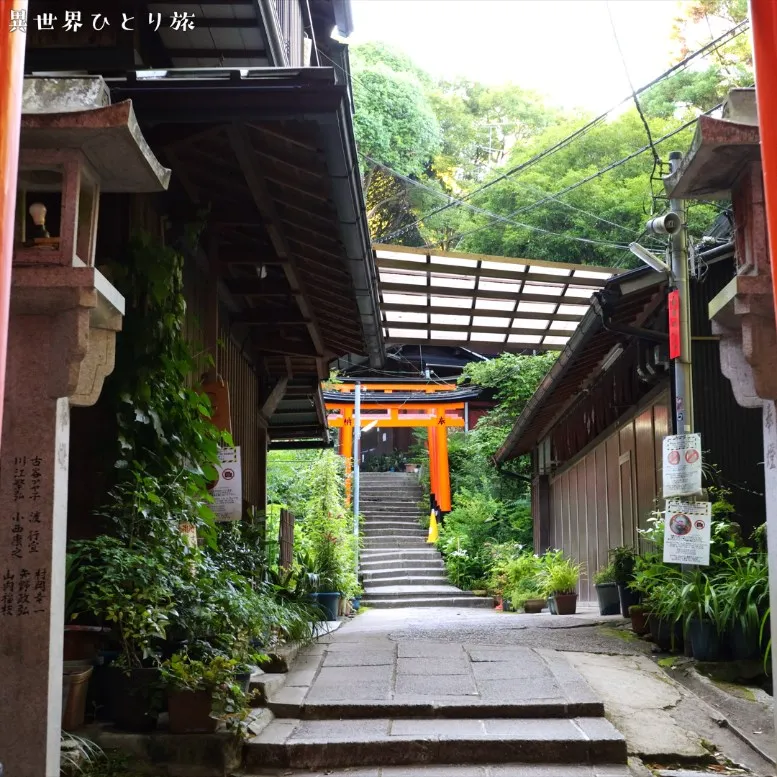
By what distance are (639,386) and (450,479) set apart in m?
21.3

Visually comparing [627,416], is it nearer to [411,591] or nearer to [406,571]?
[411,591]

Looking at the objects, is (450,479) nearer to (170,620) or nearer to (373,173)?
(373,173)

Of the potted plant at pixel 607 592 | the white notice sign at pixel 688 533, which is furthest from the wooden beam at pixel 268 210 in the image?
the potted plant at pixel 607 592

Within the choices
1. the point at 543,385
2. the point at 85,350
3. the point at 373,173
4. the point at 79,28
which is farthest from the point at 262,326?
the point at 373,173

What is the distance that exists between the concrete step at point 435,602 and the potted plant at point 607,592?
824 cm

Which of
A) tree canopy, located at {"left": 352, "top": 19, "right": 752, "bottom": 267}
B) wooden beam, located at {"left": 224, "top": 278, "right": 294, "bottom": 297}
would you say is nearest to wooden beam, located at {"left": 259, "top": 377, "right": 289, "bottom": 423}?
wooden beam, located at {"left": 224, "top": 278, "right": 294, "bottom": 297}

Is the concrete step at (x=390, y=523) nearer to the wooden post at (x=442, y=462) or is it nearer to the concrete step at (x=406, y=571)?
the wooden post at (x=442, y=462)

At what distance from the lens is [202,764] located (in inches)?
229

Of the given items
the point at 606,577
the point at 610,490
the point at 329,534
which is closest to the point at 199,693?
the point at 606,577

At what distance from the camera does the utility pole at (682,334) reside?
9.76m

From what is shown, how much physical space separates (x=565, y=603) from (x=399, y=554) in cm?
1204

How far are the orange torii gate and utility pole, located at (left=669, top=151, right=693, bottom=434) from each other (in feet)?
70.3

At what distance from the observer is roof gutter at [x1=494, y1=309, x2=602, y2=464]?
12148 mm

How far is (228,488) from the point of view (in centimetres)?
855
